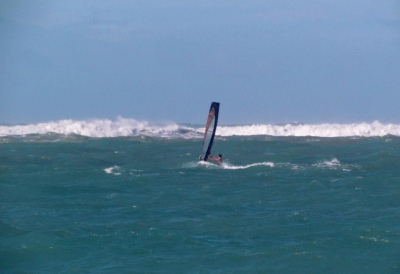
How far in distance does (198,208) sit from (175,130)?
33206 millimetres

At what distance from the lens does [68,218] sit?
82.8 ft

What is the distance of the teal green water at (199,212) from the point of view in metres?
20.4

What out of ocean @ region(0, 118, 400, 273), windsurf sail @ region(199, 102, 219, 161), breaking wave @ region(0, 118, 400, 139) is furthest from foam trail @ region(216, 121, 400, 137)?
windsurf sail @ region(199, 102, 219, 161)

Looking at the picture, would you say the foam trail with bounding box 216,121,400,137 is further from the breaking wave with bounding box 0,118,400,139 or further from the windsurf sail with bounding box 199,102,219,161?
the windsurf sail with bounding box 199,102,219,161

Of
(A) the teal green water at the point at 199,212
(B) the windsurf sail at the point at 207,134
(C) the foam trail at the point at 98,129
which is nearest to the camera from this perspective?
(A) the teal green water at the point at 199,212

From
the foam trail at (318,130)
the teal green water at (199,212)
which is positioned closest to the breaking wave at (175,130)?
the foam trail at (318,130)

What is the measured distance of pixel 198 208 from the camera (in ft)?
88.2

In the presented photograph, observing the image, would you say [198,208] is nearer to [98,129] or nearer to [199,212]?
[199,212]

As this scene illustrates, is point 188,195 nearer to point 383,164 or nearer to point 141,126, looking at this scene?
point 383,164

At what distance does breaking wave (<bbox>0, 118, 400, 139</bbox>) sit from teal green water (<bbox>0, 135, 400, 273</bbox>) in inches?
552

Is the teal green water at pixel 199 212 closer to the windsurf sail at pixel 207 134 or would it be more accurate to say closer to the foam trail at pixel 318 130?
the windsurf sail at pixel 207 134

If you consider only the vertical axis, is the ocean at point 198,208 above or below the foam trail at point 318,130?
below

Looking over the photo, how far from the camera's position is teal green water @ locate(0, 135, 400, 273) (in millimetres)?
20369

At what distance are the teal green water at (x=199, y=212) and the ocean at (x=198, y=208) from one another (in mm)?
42
